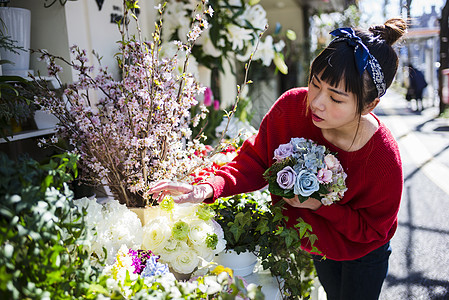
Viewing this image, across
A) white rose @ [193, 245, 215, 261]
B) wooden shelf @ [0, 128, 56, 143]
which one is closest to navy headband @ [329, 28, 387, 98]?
white rose @ [193, 245, 215, 261]

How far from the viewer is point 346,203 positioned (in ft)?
5.10

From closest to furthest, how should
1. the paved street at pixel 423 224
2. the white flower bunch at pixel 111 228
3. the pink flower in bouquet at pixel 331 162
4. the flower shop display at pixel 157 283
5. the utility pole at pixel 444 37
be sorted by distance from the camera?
1. the flower shop display at pixel 157 283
2. the white flower bunch at pixel 111 228
3. the pink flower in bouquet at pixel 331 162
4. the paved street at pixel 423 224
5. the utility pole at pixel 444 37

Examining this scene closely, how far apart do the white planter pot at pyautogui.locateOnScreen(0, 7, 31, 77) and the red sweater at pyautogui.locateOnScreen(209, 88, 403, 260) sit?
35.1 inches

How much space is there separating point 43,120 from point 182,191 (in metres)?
0.69

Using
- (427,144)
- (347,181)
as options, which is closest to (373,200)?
(347,181)

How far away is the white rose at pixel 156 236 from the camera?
50.6 inches

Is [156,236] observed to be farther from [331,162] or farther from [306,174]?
[331,162]

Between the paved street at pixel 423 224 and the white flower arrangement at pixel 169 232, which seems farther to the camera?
the paved street at pixel 423 224

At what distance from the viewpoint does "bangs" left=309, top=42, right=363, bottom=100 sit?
49.9 inches

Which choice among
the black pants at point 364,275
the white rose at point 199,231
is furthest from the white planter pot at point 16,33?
the black pants at point 364,275

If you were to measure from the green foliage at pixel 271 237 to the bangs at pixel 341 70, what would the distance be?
0.49 m

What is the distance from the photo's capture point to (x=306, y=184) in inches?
50.3

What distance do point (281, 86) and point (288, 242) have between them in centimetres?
864

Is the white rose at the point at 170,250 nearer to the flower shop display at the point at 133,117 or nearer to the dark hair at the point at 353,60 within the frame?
the flower shop display at the point at 133,117
